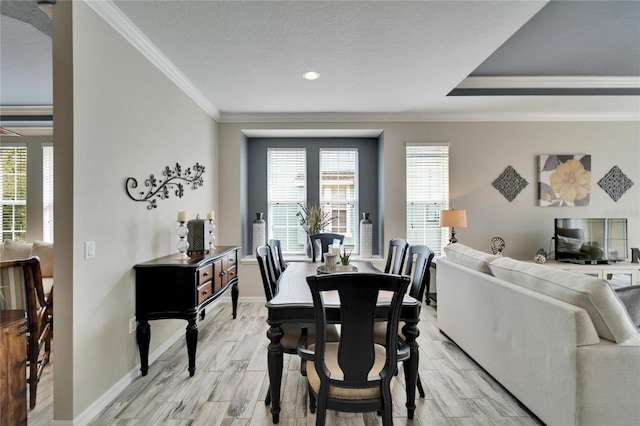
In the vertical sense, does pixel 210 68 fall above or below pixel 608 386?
above

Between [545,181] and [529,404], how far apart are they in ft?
12.1

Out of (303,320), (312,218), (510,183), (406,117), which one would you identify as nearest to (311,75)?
(406,117)

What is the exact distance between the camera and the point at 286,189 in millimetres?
5027

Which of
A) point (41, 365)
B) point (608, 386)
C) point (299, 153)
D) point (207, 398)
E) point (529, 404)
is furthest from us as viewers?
point (299, 153)

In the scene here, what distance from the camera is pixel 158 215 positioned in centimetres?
282

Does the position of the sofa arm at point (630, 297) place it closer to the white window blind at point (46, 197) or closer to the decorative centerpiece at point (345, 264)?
the decorative centerpiece at point (345, 264)

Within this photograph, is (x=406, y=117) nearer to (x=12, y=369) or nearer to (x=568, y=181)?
(x=568, y=181)

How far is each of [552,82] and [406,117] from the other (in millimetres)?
1790

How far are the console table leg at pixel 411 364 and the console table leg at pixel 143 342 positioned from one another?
2023 mm

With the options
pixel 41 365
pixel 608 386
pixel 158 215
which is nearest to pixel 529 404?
pixel 608 386

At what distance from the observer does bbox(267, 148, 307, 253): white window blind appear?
16.5 feet

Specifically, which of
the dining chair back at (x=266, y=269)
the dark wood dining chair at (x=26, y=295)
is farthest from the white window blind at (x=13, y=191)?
the dining chair back at (x=266, y=269)

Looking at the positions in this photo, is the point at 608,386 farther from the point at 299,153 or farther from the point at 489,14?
the point at 299,153

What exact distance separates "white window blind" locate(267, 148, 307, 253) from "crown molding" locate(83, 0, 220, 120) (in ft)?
5.41
